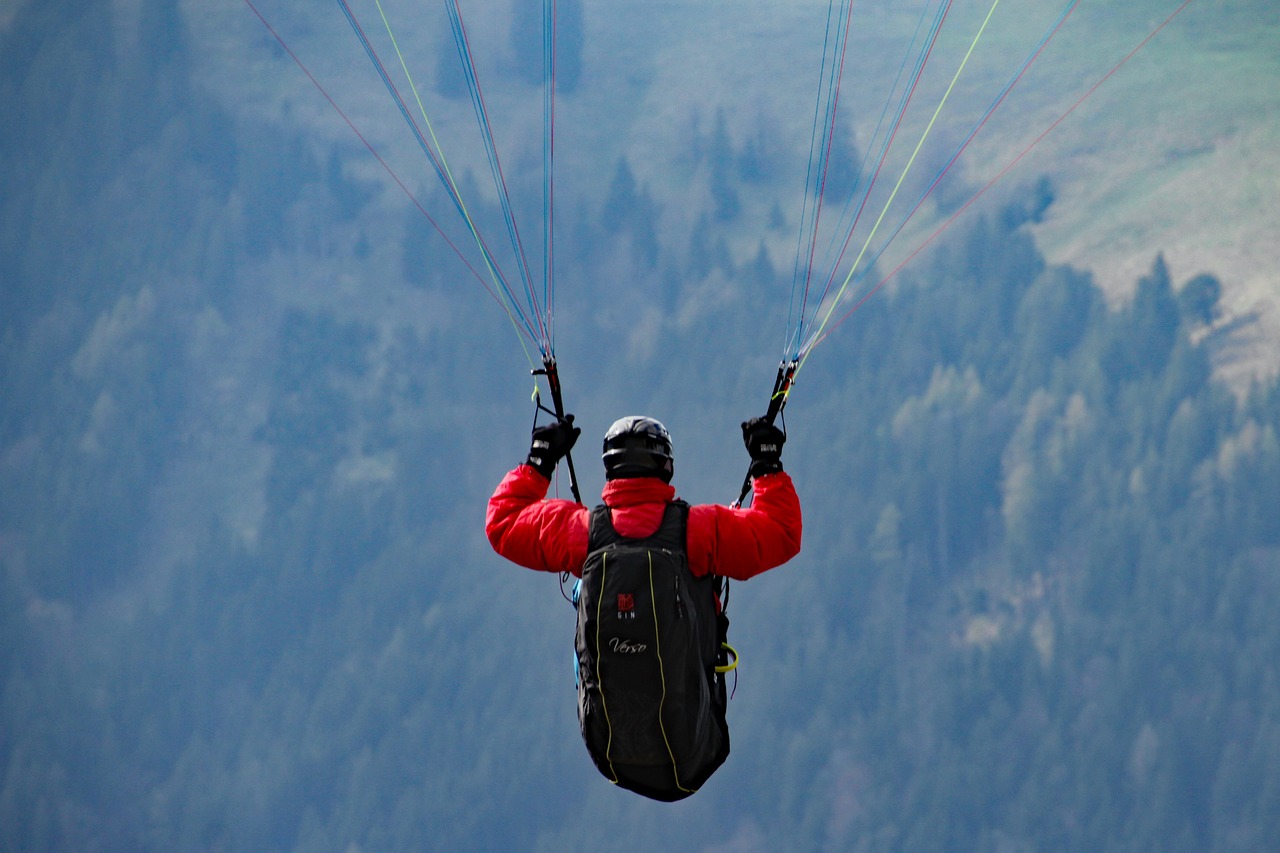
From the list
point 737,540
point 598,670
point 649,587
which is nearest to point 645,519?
point 649,587

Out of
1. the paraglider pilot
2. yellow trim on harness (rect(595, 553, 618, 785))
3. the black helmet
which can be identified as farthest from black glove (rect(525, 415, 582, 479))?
yellow trim on harness (rect(595, 553, 618, 785))

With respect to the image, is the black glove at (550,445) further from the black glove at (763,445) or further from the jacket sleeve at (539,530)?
the black glove at (763,445)

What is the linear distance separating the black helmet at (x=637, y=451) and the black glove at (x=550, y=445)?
0.73 meters

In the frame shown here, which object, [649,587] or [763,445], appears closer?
[649,587]

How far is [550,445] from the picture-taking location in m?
8.94

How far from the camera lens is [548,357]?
31.5 ft

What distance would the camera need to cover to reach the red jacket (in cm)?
790

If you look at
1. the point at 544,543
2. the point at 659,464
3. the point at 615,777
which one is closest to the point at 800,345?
the point at 659,464

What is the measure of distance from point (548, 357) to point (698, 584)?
253 cm

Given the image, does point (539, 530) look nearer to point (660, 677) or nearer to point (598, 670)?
point (598, 670)

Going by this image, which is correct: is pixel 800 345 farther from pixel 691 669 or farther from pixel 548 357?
pixel 691 669

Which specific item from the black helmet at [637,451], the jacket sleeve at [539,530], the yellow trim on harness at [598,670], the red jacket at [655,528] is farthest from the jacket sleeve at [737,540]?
the jacket sleeve at [539,530]

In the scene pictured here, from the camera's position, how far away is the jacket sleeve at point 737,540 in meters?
7.90

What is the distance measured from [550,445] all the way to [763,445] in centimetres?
157
